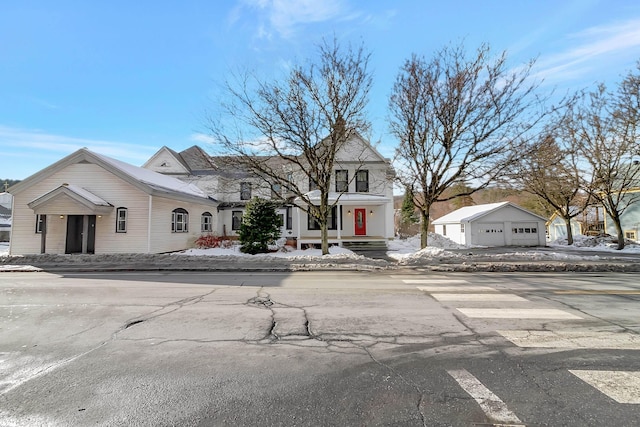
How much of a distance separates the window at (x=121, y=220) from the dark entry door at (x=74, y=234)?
230cm

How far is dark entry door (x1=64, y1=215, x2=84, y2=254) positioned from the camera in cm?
1798

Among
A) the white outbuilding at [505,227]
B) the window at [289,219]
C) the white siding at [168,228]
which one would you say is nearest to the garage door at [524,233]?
the white outbuilding at [505,227]

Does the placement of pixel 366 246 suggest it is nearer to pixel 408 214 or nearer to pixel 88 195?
pixel 88 195

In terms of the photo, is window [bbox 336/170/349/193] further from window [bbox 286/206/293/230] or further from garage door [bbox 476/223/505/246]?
garage door [bbox 476/223/505/246]

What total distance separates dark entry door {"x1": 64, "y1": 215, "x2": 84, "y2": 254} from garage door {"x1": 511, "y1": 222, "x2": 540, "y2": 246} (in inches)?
1294

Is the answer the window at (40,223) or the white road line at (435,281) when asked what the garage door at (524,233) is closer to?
the white road line at (435,281)

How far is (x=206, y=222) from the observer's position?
24078 mm

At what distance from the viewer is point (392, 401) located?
9.55 feet

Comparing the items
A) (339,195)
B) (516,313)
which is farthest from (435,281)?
(339,195)

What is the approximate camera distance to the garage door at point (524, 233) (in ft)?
92.2

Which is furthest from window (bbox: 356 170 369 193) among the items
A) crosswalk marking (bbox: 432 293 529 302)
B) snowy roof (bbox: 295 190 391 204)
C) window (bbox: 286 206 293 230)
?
crosswalk marking (bbox: 432 293 529 302)

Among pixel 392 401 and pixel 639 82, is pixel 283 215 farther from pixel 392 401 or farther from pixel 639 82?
pixel 639 82

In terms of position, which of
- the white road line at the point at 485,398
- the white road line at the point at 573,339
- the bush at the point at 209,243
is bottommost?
the white road line at the point at 485,398

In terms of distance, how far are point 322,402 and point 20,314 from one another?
6.59 meters
